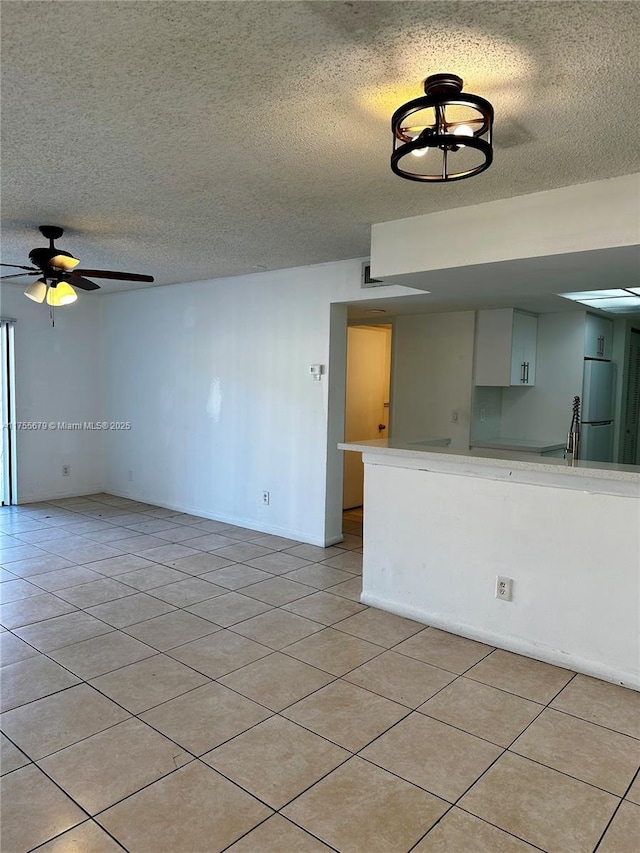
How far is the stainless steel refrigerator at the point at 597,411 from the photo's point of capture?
18.5 ft

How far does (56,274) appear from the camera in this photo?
150 inches

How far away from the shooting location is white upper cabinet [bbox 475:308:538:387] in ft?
17.7

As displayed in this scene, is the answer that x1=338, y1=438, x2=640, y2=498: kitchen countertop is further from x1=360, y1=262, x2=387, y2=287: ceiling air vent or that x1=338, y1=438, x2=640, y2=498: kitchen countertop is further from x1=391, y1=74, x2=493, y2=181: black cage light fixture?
x1=391, y1=74, x2=493, y2=181: black cage light fixture

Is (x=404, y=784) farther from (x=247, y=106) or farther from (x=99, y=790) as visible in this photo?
(x=247, y=106)

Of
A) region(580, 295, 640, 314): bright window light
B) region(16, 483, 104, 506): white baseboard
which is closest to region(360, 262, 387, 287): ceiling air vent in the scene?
region(580, 295, 640, 314): bright window light

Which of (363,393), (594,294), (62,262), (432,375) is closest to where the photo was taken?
(62,262)

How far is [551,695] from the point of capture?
276 centimetres

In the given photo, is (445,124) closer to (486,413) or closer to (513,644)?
(513,644)

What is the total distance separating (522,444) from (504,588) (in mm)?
2414

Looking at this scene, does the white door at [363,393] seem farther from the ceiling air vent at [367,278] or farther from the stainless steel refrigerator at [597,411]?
the stainless steel refrigerator at [597,411]

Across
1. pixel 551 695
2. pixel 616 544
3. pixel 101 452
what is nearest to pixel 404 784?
pixel 551 695

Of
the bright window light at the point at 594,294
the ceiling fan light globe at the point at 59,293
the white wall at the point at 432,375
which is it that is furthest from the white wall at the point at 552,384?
the ceiling fan light globe at the point at 59,293

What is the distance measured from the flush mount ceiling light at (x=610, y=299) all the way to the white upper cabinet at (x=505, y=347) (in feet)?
1.94

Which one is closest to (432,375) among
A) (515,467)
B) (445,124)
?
(515,467)
